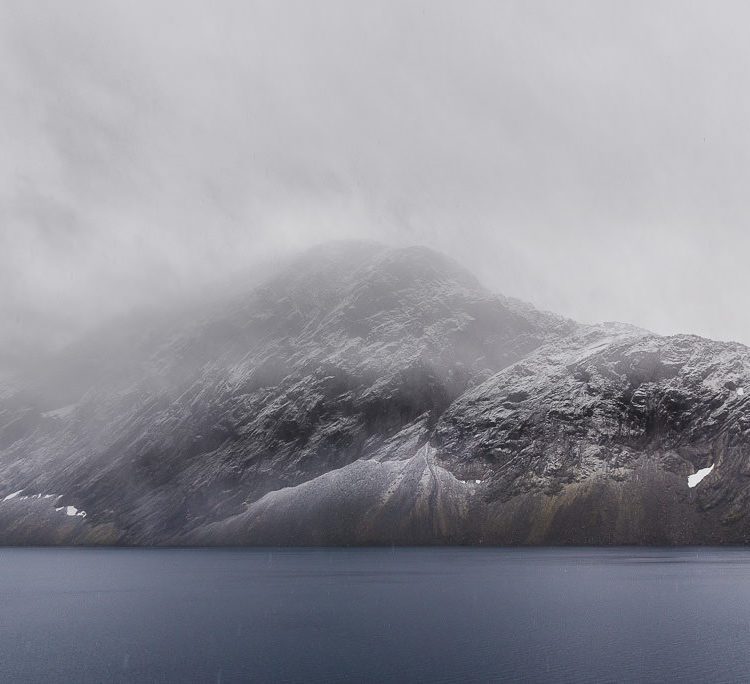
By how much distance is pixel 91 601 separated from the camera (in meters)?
107

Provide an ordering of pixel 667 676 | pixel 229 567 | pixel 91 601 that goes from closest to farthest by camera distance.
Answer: pixel 667 676
pixel 91 601
pixel 229 567

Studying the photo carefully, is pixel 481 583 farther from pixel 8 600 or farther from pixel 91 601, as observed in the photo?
pixel 8 600

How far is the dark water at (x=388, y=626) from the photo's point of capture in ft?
191

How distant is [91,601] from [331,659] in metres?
62.3

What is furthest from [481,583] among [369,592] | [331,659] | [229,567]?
[229,567]

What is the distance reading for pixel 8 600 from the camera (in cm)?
10944

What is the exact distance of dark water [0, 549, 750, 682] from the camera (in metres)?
58.2

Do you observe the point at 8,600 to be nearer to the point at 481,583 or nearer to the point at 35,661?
the point at 35,661

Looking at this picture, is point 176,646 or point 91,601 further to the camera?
point 91,601

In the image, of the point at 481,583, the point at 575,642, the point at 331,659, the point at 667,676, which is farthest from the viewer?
the point at 481,583

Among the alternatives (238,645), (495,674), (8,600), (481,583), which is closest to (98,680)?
(238,645)

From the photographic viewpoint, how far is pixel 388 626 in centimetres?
7906

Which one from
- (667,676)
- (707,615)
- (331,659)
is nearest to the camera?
(667,676)

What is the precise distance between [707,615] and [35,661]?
75872 millimetres
